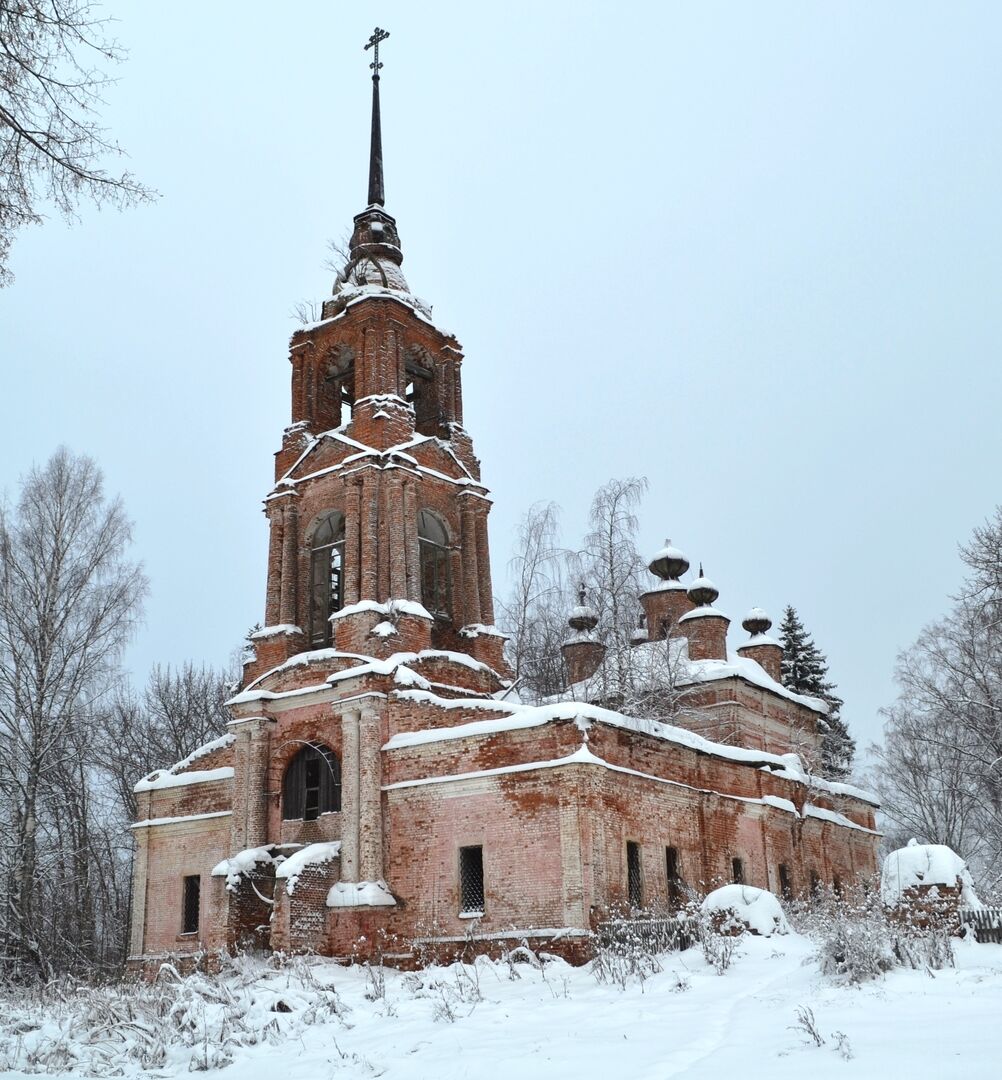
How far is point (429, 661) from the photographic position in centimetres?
2059

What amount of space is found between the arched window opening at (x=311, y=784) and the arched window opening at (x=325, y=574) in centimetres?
269

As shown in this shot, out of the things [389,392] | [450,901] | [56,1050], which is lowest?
[56,1050]

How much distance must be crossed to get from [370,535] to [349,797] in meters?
5.13

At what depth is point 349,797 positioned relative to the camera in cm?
1883

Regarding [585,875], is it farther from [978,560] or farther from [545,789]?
[978,560]

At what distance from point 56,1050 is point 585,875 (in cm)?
789

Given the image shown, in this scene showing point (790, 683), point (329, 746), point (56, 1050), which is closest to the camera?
point (56, 1050)

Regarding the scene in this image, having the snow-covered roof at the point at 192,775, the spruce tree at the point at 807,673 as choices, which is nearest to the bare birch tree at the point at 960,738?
the spruce tree at the point at 807,673

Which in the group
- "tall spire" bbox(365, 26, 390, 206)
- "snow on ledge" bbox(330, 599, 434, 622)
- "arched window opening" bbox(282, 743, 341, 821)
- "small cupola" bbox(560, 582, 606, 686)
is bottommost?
"arched window opening" bbox(282, 743, 341, 821)

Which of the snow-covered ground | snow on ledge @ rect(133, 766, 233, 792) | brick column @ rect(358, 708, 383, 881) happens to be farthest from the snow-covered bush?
snow on ledge @ rect(133, 766, 233, 792)

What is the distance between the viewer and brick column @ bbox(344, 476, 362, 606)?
21.3m

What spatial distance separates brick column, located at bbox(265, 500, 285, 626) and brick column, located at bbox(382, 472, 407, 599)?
2.69m

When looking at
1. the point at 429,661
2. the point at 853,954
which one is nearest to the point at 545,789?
the point at 429,661

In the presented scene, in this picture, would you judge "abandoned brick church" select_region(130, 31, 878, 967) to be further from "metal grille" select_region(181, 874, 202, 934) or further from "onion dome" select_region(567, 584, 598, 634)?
"onion dome" select_region(567, 584, 598, 634)
